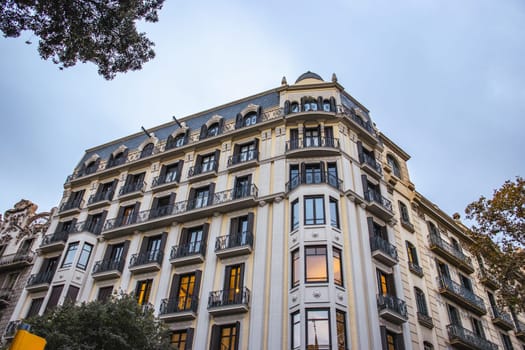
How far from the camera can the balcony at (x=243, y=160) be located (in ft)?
90.5

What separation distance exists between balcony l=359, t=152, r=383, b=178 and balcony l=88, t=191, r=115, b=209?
18.2 meters

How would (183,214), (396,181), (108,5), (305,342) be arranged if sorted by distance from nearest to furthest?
1. (108,5)
2. (305,342)
3. (183,214)
4. (396,181)

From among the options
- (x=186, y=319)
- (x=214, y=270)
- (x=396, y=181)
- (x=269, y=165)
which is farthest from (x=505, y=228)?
(x=186, y=319)

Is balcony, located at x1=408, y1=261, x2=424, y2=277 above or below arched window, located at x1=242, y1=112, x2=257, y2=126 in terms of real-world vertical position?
below

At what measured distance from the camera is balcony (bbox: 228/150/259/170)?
2759cm

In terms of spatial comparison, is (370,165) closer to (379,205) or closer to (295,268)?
(379,205)

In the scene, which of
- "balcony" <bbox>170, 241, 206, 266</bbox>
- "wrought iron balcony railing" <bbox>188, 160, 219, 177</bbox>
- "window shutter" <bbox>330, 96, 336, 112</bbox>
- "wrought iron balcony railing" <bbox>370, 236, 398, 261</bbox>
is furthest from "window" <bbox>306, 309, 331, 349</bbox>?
"window shutter" <bbox>330, 96, 336, 112</bbox>

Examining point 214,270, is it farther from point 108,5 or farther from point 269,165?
point 108,5

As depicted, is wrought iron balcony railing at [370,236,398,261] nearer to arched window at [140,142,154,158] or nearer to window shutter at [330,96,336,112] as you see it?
window shutter at [330,96,336,112]

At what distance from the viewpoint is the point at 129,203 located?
30.9m

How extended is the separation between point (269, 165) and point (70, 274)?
14.5 meters

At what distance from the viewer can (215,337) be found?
21203 mm

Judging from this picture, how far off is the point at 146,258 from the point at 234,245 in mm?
6167

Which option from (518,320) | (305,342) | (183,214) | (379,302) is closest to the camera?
(305,342)
